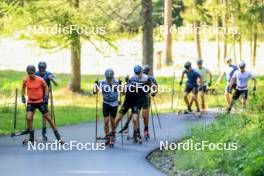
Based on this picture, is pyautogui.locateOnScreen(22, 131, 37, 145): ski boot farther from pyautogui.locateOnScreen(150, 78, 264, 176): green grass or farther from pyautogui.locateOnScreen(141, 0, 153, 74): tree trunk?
pyautogui.locateOnScreen(141, 0, 153, 74): tree trunk

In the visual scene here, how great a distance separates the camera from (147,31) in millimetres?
32906

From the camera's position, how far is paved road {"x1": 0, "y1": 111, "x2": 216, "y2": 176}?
14.6 meters

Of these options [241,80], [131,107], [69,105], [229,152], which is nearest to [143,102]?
[131,107]

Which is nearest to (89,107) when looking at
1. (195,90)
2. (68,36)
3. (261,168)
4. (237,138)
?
(68,36)

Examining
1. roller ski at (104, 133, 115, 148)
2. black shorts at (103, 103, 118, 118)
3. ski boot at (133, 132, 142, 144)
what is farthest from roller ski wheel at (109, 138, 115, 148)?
ski boot at (133, 132, 142, 144)

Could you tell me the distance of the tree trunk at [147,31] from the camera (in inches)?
1276

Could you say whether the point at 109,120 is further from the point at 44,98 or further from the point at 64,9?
the point at 64,9

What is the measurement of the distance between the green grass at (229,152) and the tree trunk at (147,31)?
44.4ft

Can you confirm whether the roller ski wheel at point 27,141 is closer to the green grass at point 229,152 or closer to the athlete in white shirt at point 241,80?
the green grass at point 229,152

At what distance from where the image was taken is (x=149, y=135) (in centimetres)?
2008

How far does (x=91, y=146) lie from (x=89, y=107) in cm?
1115

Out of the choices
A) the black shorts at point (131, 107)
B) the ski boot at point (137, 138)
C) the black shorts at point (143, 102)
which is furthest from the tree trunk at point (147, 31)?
the ski boot at point (137, 138)

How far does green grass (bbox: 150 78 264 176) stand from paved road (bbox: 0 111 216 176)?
62cm

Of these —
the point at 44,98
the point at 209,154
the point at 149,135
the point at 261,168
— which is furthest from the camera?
the point at 149,135
